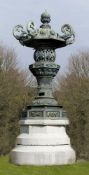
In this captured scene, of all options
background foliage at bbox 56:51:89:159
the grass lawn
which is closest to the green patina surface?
the grass lawn

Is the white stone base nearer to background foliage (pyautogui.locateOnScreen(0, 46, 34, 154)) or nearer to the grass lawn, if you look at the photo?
the grass lawn

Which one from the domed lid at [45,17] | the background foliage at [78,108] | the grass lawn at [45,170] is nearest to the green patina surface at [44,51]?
the domed lid at [45,17]

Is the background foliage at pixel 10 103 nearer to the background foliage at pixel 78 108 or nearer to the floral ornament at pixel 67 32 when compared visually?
the background foliage at pixel 78 108

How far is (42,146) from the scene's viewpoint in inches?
527

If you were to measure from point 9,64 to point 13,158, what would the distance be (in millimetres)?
22735

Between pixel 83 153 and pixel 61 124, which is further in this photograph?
pixel 83 153

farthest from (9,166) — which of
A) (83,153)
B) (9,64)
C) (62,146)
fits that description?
(9,64)

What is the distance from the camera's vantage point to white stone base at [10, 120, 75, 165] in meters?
13.2

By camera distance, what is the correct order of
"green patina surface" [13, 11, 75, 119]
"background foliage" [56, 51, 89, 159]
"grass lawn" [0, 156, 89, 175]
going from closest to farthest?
"grass lawn" [0, 156, 89, 175]
"green patina surface" [13, 11, 75, 119]
"background foliage" [56, 51, 89, 159]

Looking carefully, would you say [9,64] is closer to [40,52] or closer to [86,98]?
[86,98]

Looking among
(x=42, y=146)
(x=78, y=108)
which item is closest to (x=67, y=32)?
(x=42, y=146)

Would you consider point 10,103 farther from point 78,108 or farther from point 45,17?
point 45,17

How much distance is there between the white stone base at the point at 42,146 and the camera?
1323cm

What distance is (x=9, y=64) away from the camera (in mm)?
36031
